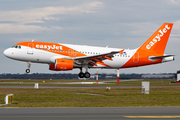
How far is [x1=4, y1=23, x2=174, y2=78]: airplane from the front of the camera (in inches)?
1775

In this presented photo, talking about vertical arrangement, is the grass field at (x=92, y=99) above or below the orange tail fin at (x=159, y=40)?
below

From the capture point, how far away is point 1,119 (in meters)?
16.0

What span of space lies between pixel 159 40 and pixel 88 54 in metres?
14.0

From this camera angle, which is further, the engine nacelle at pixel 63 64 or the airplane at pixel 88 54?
the airplane at pixel 88 54

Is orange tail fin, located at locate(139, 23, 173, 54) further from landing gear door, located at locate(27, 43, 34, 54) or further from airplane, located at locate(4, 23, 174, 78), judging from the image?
landing gear door, located at locate(27, 43, 34, 54)

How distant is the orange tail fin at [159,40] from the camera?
5225 centimetres

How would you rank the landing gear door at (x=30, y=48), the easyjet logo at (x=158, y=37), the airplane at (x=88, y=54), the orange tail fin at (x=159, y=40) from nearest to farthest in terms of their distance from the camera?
the landing gear door at (x=30, y=48) → the airplane at (x=88, y=54) → the orange tail fin at (x=159, y=40) → the easyjet logo at (x=158, y=37)

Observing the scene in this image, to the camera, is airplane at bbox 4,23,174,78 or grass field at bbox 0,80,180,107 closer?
grass field at bbox 0,80,180,107

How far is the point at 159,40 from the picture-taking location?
175 feet

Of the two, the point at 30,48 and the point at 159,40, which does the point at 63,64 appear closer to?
the point at 30,48

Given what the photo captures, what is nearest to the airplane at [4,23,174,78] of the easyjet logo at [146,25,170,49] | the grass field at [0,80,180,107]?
the easyjet logo at [146,25,170,49]

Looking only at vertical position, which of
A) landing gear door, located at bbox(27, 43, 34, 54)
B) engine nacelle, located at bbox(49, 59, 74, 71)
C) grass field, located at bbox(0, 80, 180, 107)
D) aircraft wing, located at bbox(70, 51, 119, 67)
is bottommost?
grass field, located at bbox(0, 80, 180, 107)

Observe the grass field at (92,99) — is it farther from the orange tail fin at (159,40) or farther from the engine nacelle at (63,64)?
the orange tail fin at (159,40)

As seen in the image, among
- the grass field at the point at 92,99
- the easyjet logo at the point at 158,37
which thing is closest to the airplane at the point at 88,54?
the easyjet logo at the point at 158,37
